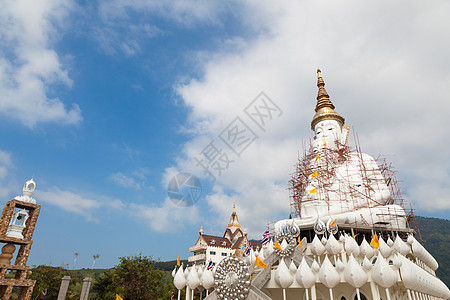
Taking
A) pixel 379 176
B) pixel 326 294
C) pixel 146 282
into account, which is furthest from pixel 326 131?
pixel 146 282

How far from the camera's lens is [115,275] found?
28703 mm

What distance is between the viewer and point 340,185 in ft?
88.7

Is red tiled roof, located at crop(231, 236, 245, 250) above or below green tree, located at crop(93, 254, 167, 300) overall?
above

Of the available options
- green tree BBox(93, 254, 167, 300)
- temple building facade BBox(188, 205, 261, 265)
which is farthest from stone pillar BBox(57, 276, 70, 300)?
temple building facade BBox(188, 205, 261, 265)

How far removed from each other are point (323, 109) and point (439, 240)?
10131 centimetres

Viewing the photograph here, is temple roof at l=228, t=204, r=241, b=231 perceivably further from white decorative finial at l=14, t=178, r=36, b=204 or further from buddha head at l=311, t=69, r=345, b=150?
white decorative finial at l=14, t=178, r=36, b=204

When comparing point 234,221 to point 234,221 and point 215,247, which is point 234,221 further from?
point 215,247

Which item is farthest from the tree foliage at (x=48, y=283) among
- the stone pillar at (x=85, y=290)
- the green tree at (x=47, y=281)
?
the stone pillar at (x=85, y=290)

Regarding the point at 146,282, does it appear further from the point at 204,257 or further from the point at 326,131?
the point at 326,131

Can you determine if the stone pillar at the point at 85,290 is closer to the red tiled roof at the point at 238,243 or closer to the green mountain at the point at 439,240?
the red tiled roof at the point at 238,243

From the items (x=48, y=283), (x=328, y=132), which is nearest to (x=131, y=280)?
(x=48, y=283)

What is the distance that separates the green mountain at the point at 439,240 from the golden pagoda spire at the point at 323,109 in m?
69.7

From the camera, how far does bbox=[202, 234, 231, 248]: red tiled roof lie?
159 feet

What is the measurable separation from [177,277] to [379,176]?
2205cm
